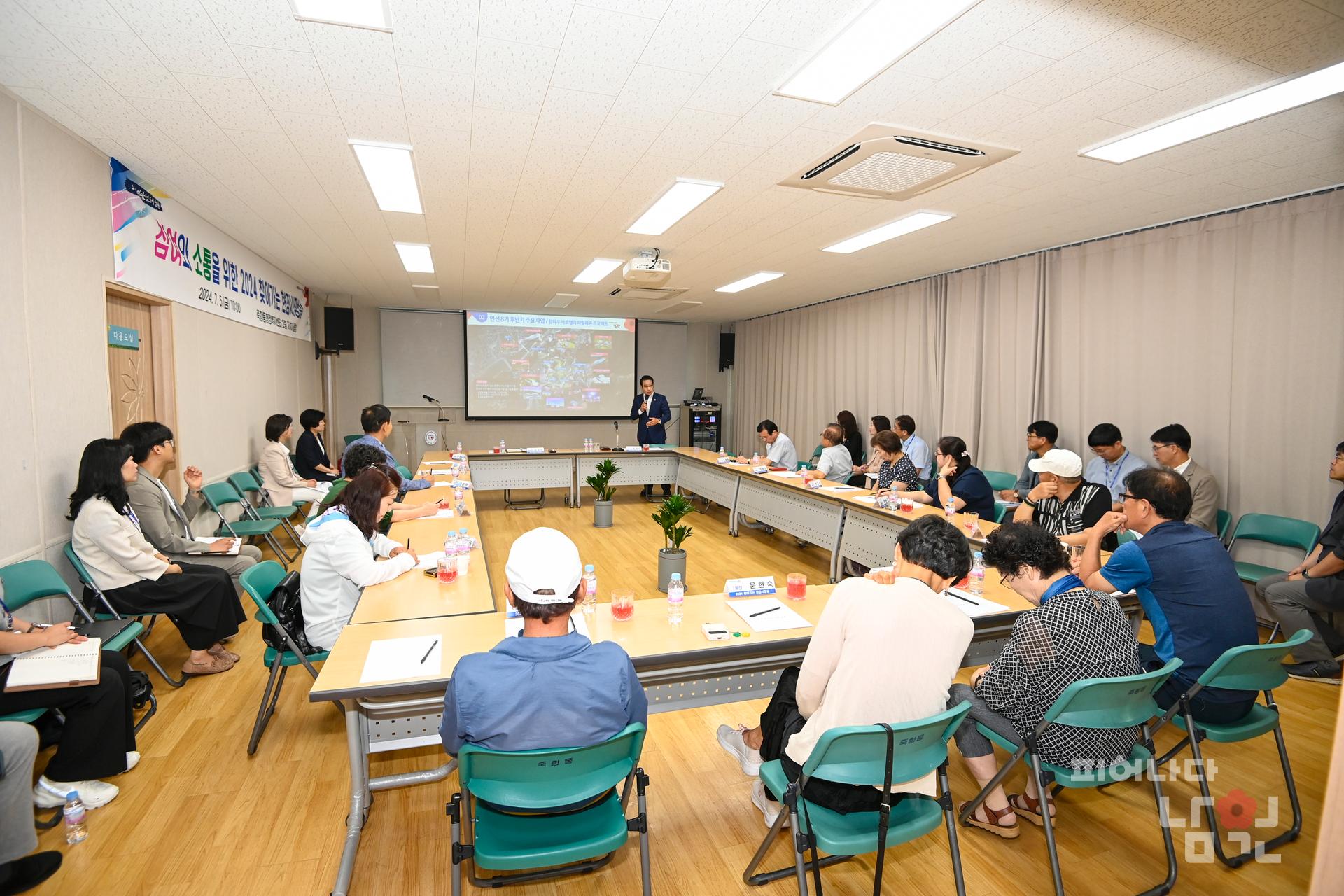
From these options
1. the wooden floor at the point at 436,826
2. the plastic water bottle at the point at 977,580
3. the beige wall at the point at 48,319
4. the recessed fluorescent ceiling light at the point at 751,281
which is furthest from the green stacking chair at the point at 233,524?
the recessed fluorescent ceiling light at the point at 751,281

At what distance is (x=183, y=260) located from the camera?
15.5 ft

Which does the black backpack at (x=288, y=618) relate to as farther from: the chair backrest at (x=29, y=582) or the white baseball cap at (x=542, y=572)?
the white baseball cap at (x=542, y=572)

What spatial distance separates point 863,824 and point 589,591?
1116 mm

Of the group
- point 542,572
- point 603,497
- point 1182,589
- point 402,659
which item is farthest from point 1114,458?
point 402,659

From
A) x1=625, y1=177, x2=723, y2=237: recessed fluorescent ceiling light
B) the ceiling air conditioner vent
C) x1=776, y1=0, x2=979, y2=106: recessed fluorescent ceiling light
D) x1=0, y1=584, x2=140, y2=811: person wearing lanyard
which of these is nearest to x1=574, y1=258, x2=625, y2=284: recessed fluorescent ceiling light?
x1=625, y1=177, x2=723, y2=237: recessed fluorescent ceiling light

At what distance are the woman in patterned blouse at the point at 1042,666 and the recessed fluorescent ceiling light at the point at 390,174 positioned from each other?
368cm

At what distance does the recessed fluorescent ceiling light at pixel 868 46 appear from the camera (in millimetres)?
2100

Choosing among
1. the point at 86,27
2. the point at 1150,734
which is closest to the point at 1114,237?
the point at 1150,734

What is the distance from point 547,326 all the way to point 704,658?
30.1 feet

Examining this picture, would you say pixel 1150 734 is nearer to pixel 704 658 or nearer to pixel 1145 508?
pixel 1145 508

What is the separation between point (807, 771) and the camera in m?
1.59

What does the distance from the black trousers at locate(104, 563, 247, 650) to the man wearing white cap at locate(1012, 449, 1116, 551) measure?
15.1 feet

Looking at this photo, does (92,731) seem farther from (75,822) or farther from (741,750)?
(741,750)

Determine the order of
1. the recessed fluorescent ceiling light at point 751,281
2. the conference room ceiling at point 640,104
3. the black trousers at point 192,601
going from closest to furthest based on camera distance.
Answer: the conference room ceiling at point 640,104 → the black trousers at point 192,601 → the recessed fluorescent ceiling light at point 751,281
